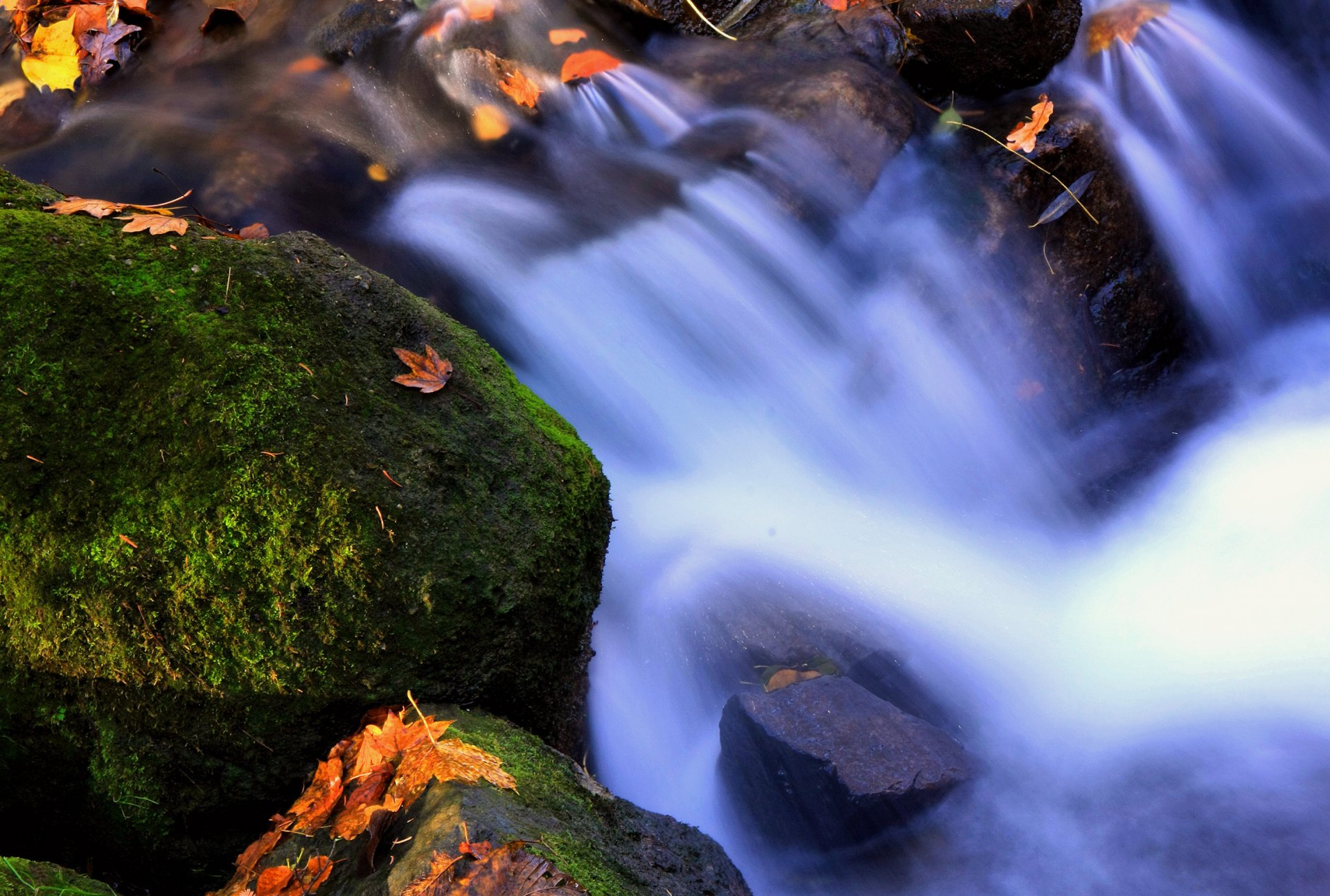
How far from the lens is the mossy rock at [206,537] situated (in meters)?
2.12

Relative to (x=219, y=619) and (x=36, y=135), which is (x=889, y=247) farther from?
(x=36, y=135)

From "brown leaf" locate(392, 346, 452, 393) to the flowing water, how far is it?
1474 mm

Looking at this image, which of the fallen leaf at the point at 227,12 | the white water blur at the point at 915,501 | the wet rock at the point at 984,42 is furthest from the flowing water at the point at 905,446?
the fallen leaf at the point at 227,12

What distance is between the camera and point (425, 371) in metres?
2.59

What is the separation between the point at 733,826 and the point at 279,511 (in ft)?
7.30

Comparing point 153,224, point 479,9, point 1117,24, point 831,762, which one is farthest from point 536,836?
point 1117,24

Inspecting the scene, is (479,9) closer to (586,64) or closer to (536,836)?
(586,64)

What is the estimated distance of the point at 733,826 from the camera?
3410 mm

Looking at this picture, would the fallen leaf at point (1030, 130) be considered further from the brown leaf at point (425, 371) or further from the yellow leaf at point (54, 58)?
the yellow leaf at point (54, 58)

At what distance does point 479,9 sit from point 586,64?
69 cm

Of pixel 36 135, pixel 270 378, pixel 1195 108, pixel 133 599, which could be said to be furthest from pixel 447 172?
pixel 1195 108

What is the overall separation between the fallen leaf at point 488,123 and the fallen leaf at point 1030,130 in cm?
275

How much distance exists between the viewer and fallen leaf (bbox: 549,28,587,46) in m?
4.93

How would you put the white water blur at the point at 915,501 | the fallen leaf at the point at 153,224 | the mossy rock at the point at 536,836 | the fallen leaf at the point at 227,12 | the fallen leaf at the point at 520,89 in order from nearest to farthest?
the mossy rock at the point at 536,836, the fallen leaf at the point at 153,224, the white water blur at the point at 915,501, the fallen leaf at the point at 520,89, the fallen leaf at the point at 227,12
